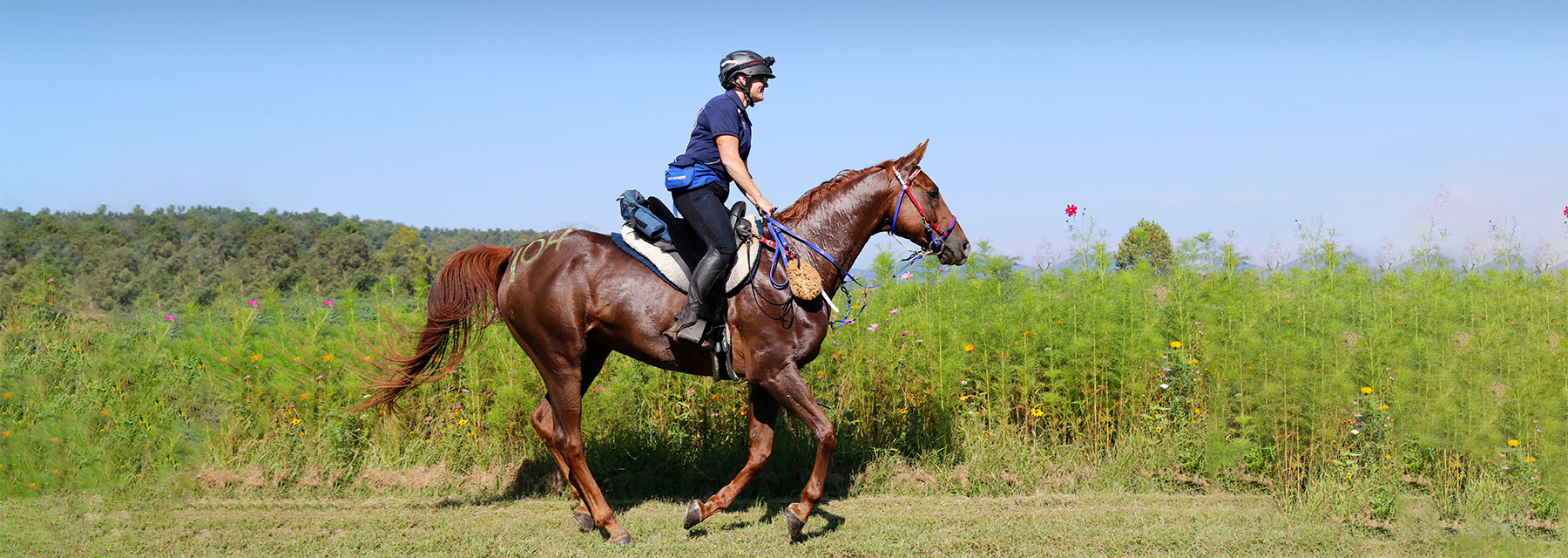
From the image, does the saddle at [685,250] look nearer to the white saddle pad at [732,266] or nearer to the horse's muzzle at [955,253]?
the white saddle pad at [732,266]

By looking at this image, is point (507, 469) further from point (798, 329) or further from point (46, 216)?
point (46, 216)

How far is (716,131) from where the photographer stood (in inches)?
220

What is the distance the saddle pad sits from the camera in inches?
229

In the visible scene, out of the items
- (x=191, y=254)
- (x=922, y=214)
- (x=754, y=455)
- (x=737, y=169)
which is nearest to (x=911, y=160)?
(x=922, y=214)

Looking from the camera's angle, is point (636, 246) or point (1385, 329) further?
point (1385, 329)

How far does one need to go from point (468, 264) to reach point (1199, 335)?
6.29 m

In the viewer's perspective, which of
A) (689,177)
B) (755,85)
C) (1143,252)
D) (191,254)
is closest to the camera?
(689,177)

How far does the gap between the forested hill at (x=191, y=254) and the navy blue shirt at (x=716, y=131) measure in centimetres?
621

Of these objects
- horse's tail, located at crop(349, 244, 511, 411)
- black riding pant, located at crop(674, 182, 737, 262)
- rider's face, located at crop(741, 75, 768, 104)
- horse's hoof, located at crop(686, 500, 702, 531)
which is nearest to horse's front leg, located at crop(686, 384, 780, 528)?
horse's hoof, located at crop(686, 500, 702, 531)

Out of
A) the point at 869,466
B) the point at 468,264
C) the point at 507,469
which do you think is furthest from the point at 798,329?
the point at 507,469

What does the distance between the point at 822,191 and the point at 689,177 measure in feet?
3.34

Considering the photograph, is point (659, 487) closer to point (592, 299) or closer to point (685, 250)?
point (592, 299)

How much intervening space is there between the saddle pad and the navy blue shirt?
1.64ft

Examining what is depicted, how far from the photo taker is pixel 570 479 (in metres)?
6.24
